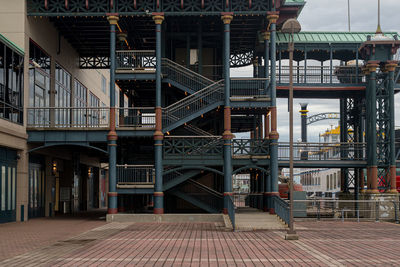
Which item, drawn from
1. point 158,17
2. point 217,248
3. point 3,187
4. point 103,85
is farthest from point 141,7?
point 103,85

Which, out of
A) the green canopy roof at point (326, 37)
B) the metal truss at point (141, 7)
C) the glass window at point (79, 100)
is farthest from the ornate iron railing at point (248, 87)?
the glass window at point (79, 100)

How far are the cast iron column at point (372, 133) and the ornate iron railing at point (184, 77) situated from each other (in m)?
11.1

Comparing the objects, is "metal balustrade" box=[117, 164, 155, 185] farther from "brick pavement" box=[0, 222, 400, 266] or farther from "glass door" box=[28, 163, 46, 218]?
"brick pavement" box=[0, 222, 400, 266]

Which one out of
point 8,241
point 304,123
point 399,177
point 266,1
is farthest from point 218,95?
point 304,123

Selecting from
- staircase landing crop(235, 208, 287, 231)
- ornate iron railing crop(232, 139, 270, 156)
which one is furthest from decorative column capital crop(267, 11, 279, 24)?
staircase landing crop(235, 208, 287, 231)

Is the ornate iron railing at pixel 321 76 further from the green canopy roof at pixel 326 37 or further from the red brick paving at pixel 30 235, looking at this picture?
the red brick paving at pixel 30 235

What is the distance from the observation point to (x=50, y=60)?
34.1 metres

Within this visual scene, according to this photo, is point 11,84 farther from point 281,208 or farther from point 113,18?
point 281,208

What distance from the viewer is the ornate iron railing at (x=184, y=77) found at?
99.0 ft

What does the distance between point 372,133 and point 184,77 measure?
12.6 m

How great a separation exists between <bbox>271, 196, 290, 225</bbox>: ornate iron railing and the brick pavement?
1046mm

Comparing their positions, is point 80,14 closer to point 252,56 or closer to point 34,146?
point 34,146

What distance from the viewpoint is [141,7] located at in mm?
29719

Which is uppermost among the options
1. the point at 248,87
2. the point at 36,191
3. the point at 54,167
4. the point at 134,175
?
the point at 248,87
